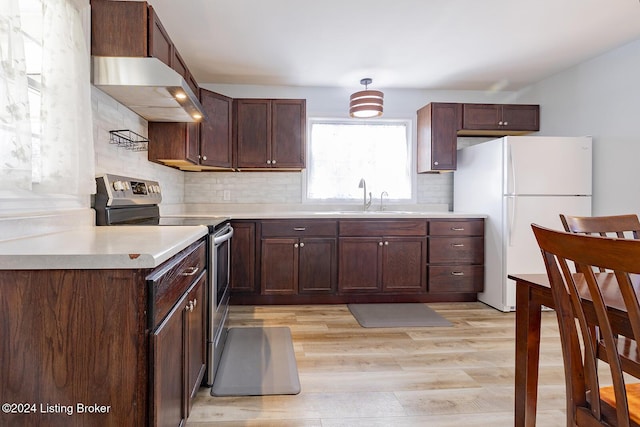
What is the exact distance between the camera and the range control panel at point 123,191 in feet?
6.86

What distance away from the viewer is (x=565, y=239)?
903 millimetres

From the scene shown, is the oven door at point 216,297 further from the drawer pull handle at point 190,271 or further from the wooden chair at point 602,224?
the wooden chair at point 602,224

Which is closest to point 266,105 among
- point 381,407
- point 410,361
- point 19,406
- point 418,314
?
point 418,314

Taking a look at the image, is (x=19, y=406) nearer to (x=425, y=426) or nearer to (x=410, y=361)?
(x=425, y=426)

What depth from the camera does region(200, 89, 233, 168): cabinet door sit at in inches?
141

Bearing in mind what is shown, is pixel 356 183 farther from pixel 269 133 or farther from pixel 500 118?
pixel 500 118

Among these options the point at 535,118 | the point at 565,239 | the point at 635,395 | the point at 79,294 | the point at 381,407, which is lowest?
the point at 381,407

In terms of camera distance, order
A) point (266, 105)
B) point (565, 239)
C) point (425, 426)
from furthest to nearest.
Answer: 1. point (266, 105)
2. point (425, 426)
3. point (565, 239)

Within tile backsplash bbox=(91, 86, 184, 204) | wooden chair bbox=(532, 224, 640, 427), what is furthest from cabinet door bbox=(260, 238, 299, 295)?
wooden chair bbox=(532, 224, 640, 427)

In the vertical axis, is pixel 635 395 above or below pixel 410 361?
above

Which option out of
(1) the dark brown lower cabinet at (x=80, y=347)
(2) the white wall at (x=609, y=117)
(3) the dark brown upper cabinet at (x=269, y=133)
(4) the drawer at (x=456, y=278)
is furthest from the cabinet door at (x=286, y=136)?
(1) the dark brown lower cabinet at (x=80, y=347)

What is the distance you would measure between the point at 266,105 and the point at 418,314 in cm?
253

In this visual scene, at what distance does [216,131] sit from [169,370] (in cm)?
284

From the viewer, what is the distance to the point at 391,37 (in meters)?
2.98
